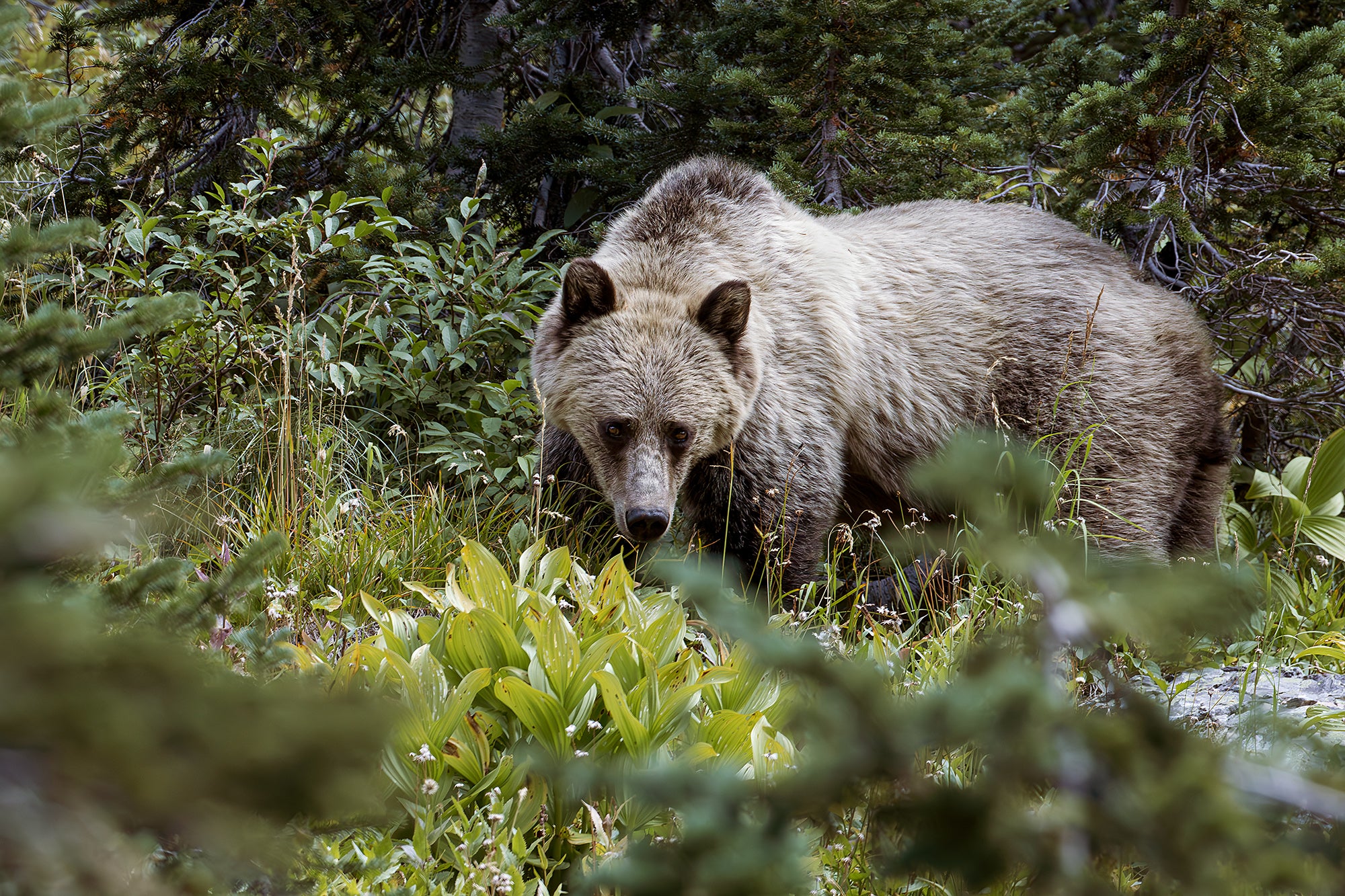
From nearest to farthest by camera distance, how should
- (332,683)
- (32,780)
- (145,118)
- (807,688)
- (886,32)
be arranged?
(32,780)
(807,688)
(332,683)
(886,32)
(145,118)

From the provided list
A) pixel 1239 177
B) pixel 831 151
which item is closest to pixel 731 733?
pixel 831 151

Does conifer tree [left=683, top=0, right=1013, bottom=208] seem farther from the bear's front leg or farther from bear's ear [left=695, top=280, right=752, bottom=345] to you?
the bear's front leg

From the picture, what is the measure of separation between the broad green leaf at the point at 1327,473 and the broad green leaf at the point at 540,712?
4843 mm

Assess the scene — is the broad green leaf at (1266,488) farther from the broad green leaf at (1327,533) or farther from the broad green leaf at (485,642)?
the broad green leaf at (485,642)

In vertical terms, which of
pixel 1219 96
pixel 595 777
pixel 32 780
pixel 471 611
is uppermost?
pixel 1219 96

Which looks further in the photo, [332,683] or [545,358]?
[545,358]

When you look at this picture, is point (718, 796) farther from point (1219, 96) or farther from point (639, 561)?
point (1219, 96)

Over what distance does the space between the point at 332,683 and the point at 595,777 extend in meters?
A: 1.68

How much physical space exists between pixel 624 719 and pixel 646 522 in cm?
135

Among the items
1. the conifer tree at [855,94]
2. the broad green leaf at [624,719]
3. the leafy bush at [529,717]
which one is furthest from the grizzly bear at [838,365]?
the broad green leaf at [624,719]

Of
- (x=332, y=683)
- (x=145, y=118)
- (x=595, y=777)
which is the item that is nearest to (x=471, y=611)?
(x=332, y=683)

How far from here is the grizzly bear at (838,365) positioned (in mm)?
4078

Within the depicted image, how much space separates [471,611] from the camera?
278cm

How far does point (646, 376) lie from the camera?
4.04 meters
